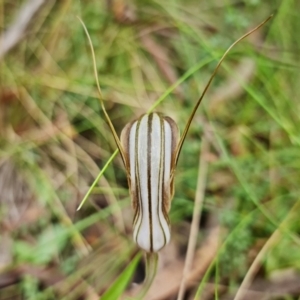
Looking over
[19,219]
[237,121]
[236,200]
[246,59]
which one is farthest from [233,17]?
[19,219]

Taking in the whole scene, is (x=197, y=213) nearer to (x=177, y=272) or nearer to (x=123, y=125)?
(x=177, y=272)

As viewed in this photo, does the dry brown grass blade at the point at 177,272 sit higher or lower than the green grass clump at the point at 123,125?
lower

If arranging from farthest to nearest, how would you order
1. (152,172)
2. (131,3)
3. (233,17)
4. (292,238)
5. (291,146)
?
1. (131,3)
2. (233,17)
3. (291,146)
4. (292,238)
5. (152,172)

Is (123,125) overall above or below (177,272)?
above

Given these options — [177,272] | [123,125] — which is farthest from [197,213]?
[123,125]

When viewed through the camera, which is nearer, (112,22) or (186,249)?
(186,249)

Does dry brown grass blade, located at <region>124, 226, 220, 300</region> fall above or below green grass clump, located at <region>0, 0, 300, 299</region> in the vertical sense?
below

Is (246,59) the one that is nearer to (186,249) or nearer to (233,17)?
(233,17)

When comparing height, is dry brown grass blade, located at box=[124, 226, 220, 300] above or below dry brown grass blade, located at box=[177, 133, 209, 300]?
below

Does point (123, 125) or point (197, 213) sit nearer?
point (197, 213)

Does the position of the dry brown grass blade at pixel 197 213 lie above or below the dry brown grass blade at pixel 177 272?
above

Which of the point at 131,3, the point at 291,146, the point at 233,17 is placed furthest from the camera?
the point at 131,3
